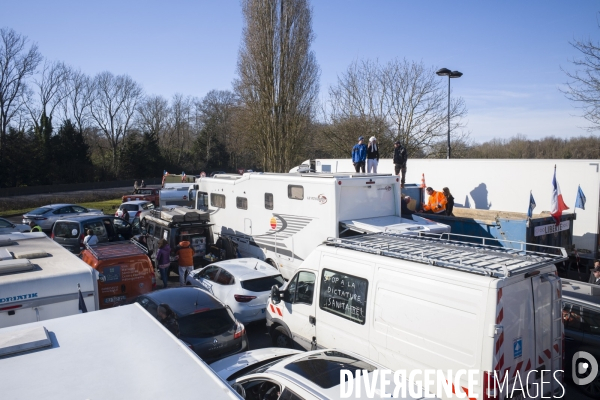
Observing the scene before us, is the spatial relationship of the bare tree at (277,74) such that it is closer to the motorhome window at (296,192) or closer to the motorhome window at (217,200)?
the motorhome window at (217,200)

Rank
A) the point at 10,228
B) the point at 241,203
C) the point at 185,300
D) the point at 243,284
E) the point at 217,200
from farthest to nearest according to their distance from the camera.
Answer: the point at 10,228
the point at 217,200
the point at 241,203
the point at 243,284
the point at 185,300

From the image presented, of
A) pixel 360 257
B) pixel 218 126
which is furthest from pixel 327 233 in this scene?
pixel 218 126

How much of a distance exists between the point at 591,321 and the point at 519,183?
28.8ft

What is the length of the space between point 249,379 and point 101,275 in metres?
5.16

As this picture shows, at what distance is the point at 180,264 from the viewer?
38.4 feet

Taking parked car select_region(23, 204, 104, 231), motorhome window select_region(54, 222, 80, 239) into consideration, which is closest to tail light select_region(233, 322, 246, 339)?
motorhome window select_region(54, 222, 80, 239)

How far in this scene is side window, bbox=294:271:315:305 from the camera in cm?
713

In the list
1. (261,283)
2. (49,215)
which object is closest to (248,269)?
(261,283)

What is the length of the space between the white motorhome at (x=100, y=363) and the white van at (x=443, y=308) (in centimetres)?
291

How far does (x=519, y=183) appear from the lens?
1481cm

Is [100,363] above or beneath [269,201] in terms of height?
beneath

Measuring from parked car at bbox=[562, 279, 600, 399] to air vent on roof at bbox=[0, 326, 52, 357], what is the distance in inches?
284

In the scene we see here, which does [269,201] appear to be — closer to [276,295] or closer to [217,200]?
[217,200]

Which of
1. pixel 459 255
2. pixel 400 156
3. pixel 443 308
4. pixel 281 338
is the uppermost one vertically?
pixel 400 156
